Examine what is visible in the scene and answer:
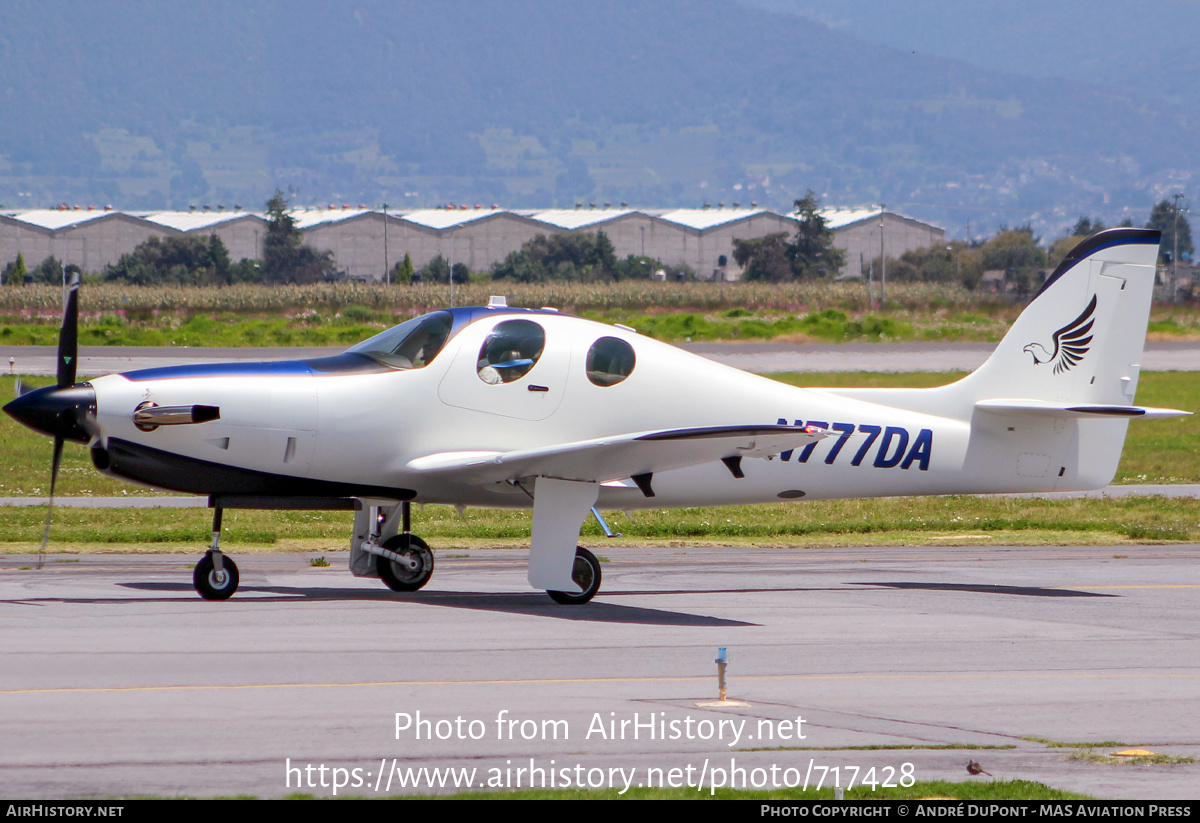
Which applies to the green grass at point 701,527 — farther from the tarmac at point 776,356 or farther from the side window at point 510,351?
the tarmac at point 776,356

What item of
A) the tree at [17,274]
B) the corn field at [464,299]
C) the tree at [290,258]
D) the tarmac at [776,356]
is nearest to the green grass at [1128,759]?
the tarmac at [776,356]

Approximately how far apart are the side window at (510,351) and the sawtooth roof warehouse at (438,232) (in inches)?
5228

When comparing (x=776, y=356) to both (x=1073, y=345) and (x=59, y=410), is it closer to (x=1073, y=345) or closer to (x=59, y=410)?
(x=1073, y=345)

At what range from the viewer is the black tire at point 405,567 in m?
14.0

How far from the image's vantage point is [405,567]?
45.8 ft

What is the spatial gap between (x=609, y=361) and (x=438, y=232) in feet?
466

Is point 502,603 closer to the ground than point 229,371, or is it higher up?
closer to the ground

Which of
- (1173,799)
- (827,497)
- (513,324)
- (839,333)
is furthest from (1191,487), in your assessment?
(839,333)

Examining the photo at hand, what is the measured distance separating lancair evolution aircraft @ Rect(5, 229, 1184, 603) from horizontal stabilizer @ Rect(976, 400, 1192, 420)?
28 millimetres

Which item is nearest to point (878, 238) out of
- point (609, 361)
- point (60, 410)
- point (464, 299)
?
point (464, 299)

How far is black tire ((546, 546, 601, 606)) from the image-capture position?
13328mm

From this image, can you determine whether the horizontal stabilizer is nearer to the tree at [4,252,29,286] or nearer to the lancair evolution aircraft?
the lancair evolution aircraft

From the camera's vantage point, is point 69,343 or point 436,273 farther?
point 436,273

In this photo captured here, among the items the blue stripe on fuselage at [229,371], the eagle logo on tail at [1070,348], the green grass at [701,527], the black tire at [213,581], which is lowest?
the green grass at [701,527]
